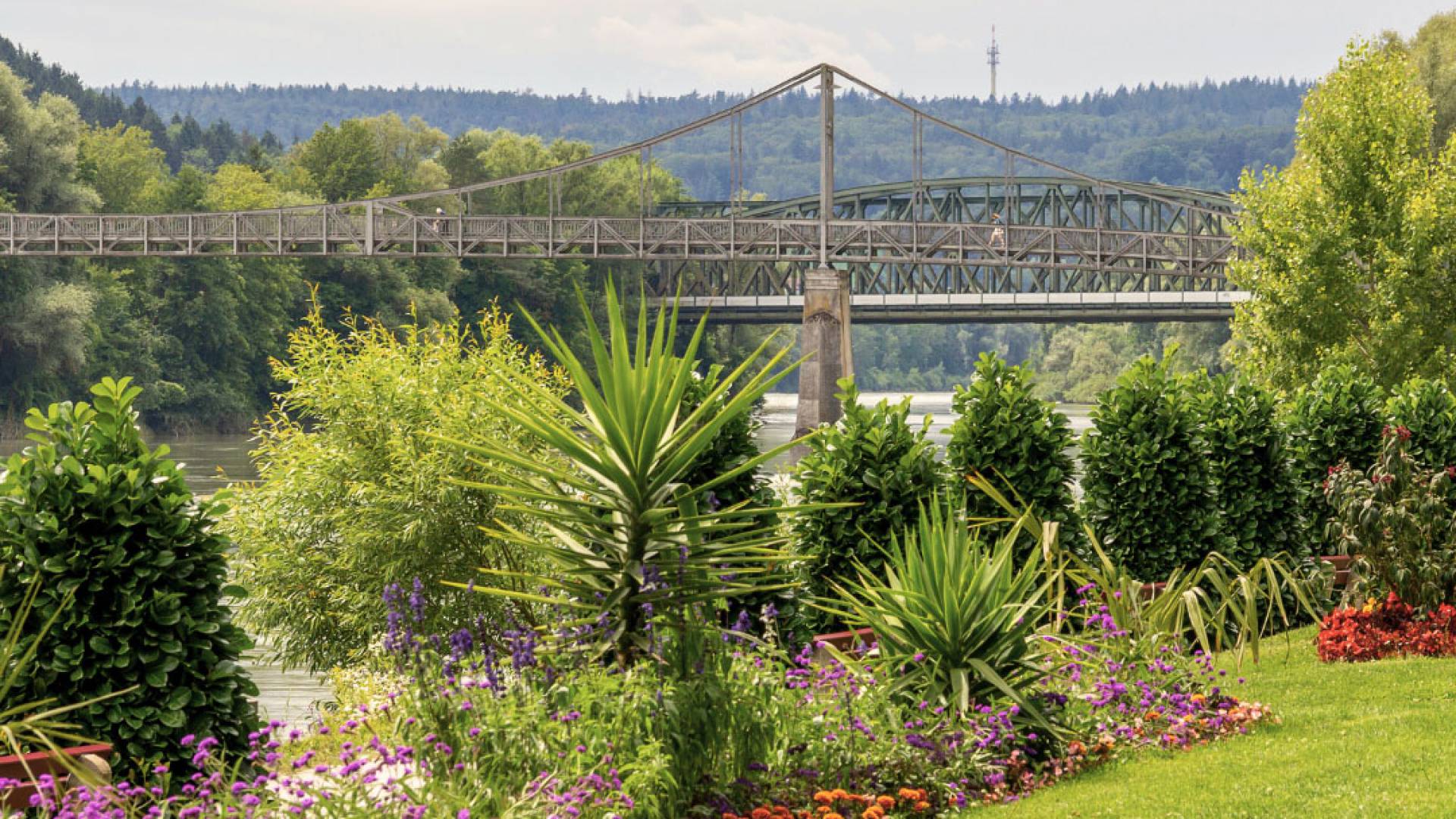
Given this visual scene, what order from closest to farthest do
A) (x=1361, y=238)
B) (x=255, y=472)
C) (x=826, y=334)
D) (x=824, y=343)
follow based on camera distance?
(x=1361, y=238), (x=255, y=472), (x=826, y=334), (x=824, y=343)

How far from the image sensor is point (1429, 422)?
14984 mm

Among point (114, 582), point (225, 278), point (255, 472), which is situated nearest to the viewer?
point (114, 582)

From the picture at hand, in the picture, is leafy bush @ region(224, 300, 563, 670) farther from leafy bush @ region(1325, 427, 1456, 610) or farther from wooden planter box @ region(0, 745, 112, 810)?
wooden planter box @ region(0, 745, 112, 810)

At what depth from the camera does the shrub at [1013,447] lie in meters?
12.4

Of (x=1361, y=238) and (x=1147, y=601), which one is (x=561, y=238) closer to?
(x=1361, y=238)

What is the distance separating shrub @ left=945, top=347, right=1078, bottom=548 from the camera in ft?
40.8

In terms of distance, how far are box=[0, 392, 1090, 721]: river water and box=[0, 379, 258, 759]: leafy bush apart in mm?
2655

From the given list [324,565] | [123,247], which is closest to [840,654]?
[324,565]

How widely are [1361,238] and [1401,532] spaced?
600 inches

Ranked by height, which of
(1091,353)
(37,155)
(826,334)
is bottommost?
(1091,353)

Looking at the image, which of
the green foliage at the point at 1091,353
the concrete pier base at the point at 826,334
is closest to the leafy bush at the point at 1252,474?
the concrete pier base at the point at 826,334

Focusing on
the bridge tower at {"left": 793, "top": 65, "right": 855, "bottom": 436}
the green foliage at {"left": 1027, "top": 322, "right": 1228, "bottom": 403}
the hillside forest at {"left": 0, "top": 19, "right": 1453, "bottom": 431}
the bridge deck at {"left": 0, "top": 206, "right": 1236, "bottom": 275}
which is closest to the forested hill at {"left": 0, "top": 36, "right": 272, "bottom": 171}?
the hillside forest at {"left": 0, "top": 19, "right": 1453, "bottom": 431}

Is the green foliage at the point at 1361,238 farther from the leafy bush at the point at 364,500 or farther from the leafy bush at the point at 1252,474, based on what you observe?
the leafy bush at the point at 364,500

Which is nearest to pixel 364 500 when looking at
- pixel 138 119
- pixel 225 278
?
pixel 225 278
